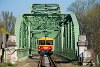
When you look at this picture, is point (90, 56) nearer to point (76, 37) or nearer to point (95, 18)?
point (76, 37)

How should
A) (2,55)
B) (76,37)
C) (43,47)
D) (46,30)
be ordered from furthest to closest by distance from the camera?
(46,30), (43,47), (76,37), (2,55)

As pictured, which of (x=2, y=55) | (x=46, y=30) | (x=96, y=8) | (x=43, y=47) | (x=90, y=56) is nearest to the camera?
(x=90, y=56)

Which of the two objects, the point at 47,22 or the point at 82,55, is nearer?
the point at 82,55

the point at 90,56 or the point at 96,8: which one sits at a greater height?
the point at 96,8

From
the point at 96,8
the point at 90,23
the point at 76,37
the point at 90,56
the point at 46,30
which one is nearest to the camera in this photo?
the point at 90,56

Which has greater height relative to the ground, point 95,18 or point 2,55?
point 95,18

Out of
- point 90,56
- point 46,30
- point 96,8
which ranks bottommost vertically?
point 90,56

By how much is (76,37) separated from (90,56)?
4392 millimetres

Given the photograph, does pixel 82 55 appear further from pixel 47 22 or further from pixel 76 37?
pixel 47 22

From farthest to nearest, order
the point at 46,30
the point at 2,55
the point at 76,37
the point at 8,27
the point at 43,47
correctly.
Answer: the point at 8,27
the point at 46,30
the point at 43,47
the point at 76,37
the point at 2,55

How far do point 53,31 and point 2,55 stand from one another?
2276 centimetres

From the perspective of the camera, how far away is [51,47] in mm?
37875

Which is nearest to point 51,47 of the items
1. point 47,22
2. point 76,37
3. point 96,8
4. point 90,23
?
point 47,22

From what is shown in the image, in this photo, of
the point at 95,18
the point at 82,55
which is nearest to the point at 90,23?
the point at 95,18
